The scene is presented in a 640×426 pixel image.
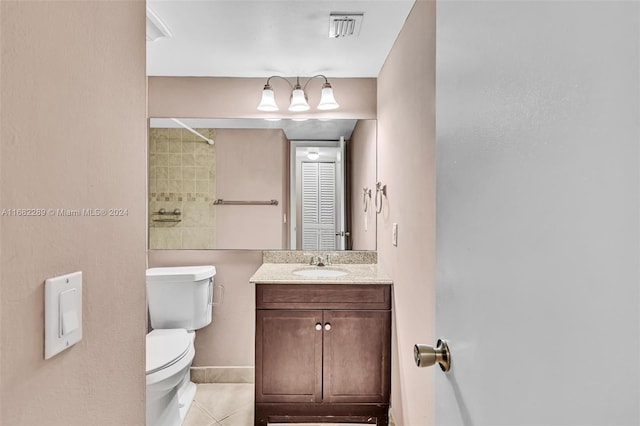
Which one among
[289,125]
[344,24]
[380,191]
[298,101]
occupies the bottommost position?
[380,191]

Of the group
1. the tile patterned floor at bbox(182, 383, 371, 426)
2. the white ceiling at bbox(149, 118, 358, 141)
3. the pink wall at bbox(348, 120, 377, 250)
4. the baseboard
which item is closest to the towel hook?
the pink wall at bbox(348, 120, 377, 250)

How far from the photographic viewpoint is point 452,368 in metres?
0.76

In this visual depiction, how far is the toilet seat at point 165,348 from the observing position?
6.39ft

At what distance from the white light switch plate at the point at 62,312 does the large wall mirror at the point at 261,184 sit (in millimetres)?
2192

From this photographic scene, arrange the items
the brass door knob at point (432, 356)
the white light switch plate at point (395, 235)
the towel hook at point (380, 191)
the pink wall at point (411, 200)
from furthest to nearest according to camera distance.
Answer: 1. the towel hook at point (380, 191)
2. the white light switch plate at point (395, 235)
3. the pink wall at point (411, 200)
4. the brass door knob at point (432, 356)

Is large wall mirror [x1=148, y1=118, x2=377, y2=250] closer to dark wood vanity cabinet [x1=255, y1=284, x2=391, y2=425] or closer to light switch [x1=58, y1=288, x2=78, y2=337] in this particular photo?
dark wood vanity cabinet [x1=255, y1=284, x2=391, y2=425]

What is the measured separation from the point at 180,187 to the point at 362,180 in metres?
1.33

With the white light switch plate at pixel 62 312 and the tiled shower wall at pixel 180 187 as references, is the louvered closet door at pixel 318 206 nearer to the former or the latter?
the tiled shower wall at pixel 180 187

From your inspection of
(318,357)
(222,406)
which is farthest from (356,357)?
(222,406)

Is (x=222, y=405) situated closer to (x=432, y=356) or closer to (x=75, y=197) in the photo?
(x=432, y=356)

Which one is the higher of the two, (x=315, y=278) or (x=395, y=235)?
(x=395, y=235)

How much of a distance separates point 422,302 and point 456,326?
90 cm

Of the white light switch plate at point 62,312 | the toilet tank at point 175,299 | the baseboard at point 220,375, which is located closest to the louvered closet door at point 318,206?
the toilet tank at point 175,299

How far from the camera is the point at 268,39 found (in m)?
2.12
